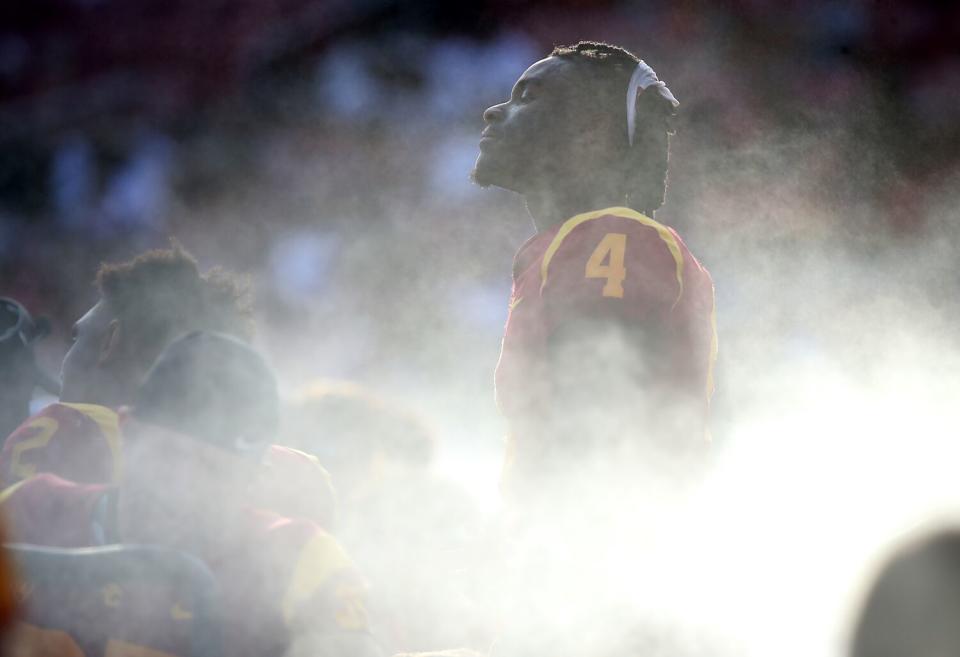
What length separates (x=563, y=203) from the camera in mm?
1988

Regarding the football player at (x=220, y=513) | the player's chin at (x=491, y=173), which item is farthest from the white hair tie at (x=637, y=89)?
the football player at (x=220, y=513)

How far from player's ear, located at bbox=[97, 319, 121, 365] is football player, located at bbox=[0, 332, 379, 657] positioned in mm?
939

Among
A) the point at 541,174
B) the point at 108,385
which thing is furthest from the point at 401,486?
the point at 541,174

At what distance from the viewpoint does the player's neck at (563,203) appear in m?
1.98

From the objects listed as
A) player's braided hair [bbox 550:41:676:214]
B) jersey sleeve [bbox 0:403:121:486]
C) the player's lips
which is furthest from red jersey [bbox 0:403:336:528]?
player's braided hair [bbox 550:41:676:214]

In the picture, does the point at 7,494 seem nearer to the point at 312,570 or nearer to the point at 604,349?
the point at 312,570

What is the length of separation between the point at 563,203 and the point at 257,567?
36.1 inches

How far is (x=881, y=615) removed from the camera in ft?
2.48

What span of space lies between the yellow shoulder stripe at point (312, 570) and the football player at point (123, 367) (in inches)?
15.2

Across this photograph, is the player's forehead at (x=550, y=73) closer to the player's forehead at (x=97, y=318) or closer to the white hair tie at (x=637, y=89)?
the white hair tie at (x=637, y=89)

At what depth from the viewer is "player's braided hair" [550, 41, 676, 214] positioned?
6.73 feet

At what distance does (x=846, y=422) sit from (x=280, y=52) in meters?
4.12

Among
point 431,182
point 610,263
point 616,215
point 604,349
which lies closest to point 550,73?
point 616,215

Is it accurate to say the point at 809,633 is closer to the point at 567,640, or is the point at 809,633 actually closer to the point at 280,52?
the point at 567,640
